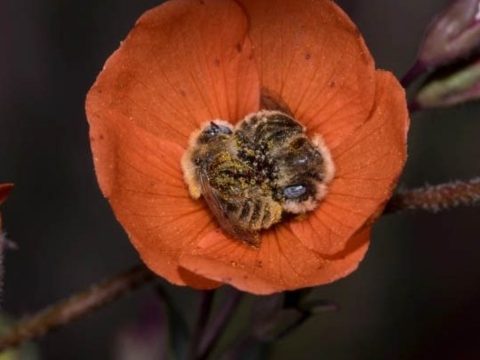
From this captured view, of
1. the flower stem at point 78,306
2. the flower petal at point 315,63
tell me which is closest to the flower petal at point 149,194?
the flower stem at point 78,306

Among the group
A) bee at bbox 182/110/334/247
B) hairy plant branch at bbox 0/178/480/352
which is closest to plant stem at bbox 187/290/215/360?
hairy plant branch at bbox 0/178/480/352

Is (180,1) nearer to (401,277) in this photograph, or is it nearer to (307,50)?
(307,50)

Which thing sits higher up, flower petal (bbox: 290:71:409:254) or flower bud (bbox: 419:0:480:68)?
flower bud (bbox: 419:0:480:68)

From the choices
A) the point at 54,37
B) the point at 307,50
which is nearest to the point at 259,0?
the point at 307,50

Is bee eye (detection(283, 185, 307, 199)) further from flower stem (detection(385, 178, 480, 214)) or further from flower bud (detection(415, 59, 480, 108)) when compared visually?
flower bud (detection(415, 59, 480, 108))

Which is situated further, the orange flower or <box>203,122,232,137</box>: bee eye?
<box>203,122,232,137</box>: bee eye

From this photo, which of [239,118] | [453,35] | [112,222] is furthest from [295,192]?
[112,222]

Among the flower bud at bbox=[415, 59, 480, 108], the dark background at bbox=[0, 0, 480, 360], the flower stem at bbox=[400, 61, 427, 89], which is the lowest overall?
the dark background at bbox=[0, 0, 480, 360]
